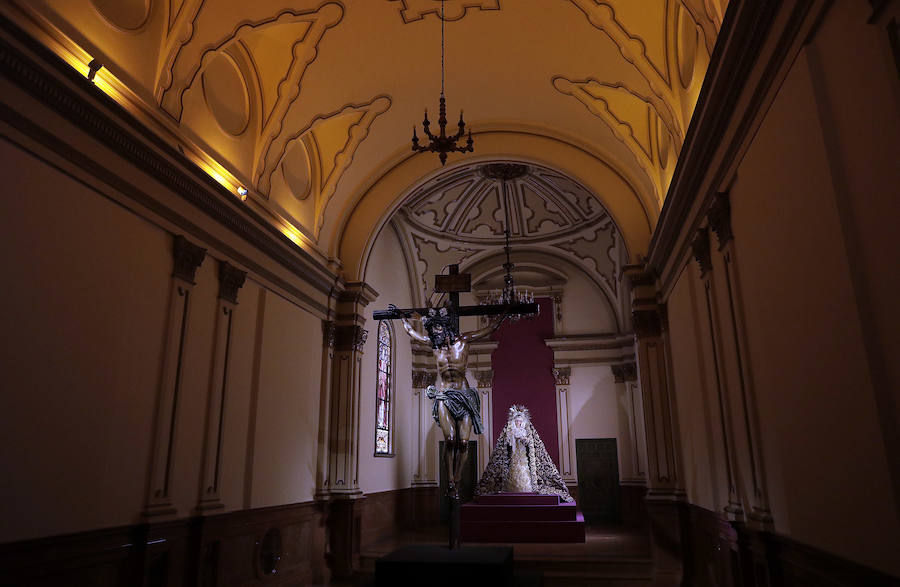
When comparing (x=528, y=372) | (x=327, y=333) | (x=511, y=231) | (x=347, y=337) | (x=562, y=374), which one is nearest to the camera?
→ (x=327, y=333)

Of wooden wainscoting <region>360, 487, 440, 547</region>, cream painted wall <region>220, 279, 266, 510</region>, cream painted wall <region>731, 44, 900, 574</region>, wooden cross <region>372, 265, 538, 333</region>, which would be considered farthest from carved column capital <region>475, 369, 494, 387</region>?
cream painted wall <region>731, 44, 900, 574</region>

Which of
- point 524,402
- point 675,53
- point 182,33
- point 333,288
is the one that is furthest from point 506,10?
point 524,402

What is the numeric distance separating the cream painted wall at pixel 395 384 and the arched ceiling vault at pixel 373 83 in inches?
88.5

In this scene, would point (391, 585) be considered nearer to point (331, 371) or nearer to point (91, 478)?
point (91, 478)

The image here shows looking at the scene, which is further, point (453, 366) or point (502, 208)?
point (502, 208)

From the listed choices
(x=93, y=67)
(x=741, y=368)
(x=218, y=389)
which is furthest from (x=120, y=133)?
(x=741, y=368)

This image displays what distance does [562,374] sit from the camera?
588 inches

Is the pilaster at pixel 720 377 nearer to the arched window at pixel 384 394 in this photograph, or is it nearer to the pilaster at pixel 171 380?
the pilaster at pixel 171 380

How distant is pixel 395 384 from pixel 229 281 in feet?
22.2

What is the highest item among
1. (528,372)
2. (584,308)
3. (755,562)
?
(584,308)

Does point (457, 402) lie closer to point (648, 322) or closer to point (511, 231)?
point (648, 322)

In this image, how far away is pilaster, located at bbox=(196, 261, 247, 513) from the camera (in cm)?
630

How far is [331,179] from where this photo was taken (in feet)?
30.7

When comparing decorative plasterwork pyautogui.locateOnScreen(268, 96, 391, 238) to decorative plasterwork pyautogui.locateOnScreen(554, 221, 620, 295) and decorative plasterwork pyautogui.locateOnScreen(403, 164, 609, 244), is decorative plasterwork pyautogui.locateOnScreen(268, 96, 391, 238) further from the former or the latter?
decorative plasterwork pyautogui.locateOnScreen(554, 221, 620, 295)
